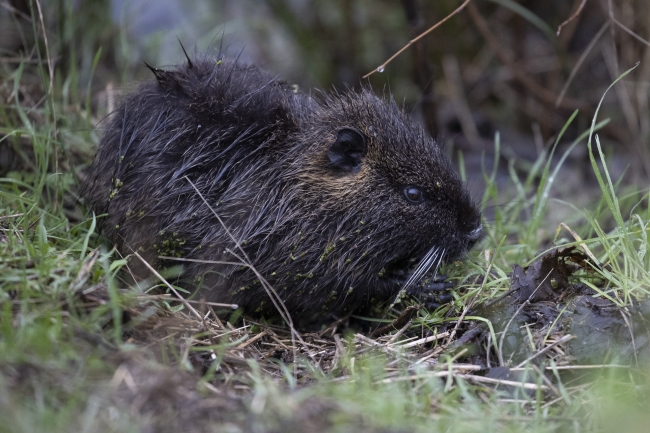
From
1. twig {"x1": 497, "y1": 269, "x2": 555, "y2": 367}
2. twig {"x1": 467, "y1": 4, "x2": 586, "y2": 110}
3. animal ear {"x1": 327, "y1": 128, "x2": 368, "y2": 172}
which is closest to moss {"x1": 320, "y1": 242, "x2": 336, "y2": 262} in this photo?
animal ear {"x1": 327, "y1": 128, "x2": 368, "y2": 172}

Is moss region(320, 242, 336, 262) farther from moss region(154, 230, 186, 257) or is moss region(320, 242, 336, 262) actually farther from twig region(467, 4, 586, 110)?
twig region(467, 4, 586, 110)

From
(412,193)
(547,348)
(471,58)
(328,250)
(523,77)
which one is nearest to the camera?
(547,348)

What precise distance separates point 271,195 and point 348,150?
0.58 metres

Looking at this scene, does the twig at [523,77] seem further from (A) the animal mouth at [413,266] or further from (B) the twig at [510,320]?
(B) the twig at [510,320]

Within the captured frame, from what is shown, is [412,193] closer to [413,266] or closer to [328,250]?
[413,266]

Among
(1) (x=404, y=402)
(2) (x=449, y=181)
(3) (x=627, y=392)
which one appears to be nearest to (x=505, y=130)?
(2) (x=449, y=181)

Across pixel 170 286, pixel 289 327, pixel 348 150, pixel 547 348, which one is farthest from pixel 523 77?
pixel 170 286

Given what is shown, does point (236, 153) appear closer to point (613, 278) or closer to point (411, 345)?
point (411, 345)

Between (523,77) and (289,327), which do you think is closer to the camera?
(289,327)

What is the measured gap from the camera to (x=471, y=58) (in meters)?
7.82

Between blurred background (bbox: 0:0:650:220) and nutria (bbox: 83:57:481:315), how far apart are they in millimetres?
2363

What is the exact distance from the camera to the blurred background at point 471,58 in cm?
666

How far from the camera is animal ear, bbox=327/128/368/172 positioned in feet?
13.3

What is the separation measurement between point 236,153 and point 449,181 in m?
1.41
